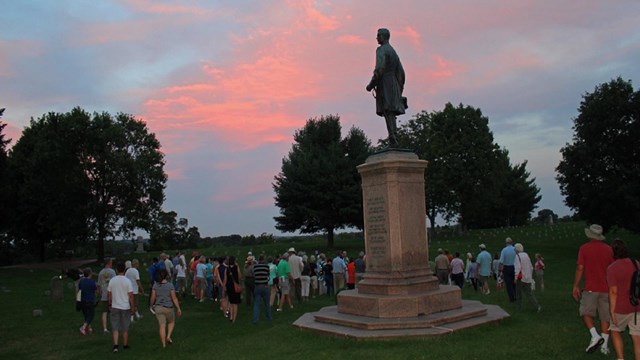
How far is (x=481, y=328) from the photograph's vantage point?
10133 mm

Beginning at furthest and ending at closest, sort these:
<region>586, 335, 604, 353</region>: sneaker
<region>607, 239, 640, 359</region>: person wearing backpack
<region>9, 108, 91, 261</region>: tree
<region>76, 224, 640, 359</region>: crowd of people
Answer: <region>9, 108, 91, 261</region>: tree < <region>586, 335, 604, 353</region>: sneaker < <region>76, 224, 640, 359</region>: crowd of people < <region>607, 239, 640, 359</region>: person wearing backpack

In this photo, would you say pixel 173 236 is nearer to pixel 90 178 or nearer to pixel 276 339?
pixel 90 178

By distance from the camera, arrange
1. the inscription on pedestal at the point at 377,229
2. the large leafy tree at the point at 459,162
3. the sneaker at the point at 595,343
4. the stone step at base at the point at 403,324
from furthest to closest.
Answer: the large leafy tree at the point at 459,162 → the inscription on pedestal at the point at 377,229 → the stone step at base at the point at 403,324 → the sneaker at the point at 595,343

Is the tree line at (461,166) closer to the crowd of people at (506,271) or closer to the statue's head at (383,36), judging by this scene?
the crowd of people at (506,271)

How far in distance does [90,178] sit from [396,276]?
36.1 meters

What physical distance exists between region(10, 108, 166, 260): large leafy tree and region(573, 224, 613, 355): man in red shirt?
37.1 meters

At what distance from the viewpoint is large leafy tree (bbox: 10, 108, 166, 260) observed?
4044cm

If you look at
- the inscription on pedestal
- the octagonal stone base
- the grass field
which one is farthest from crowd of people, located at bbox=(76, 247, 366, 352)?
the inscription on pedestal

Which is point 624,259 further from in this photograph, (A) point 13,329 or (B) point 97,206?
(B) point 97,206

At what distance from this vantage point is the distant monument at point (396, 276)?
10.4 m

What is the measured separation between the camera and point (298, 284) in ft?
61.0

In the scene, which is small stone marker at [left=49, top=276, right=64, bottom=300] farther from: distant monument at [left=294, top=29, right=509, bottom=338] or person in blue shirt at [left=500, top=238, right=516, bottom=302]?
person in blue shirt at [left=500, top=238, right=516, bottom=302]

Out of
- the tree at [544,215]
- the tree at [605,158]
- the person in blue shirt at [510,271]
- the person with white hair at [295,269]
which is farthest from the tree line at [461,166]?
the tree at [544,215]

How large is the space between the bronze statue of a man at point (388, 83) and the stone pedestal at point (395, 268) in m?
1.26
